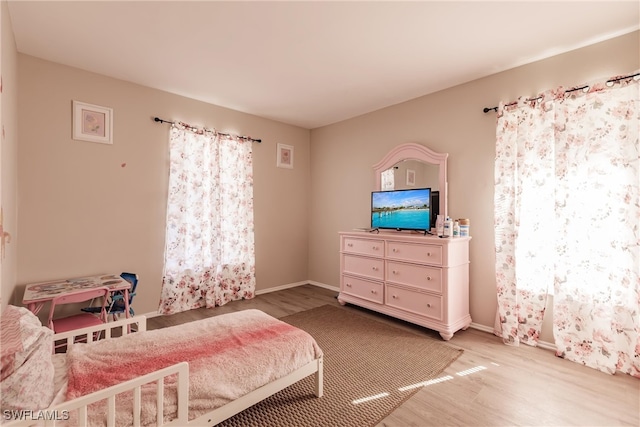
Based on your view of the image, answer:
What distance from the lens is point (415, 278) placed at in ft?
10.6

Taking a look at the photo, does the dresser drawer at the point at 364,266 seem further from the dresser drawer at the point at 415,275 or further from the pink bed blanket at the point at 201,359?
the pink bed blanket at the point at 201,359

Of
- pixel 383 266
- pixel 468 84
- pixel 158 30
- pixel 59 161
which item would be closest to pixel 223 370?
pixel 383 266

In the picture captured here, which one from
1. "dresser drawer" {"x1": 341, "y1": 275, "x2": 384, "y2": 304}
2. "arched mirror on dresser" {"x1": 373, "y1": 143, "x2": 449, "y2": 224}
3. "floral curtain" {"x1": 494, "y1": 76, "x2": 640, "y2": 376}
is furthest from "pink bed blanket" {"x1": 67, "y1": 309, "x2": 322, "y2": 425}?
"arched mirror on dresser" {"x1": 373, "y1": 143, "x2": 449, "y2": 224}

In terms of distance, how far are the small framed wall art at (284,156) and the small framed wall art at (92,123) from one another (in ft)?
7.59

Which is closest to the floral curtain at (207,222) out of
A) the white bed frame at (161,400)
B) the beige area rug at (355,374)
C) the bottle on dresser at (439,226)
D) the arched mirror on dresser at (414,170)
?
the beige area rug at (355,374)

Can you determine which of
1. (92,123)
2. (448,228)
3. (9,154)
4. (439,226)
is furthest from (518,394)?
(92,123)

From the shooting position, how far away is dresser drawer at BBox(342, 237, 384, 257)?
3.59 meters

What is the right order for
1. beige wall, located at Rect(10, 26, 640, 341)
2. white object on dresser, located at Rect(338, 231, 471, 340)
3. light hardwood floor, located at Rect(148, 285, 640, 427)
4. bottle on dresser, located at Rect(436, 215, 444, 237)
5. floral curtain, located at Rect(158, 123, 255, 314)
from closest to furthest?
light hardwood floor, located at Rect(148, 285, 640, 427) → beige wall, located at Rect(10, 26, 640, 341) → white object on dresser, located at Rect(338, 231, 471, 340) → bottle on dresser, located at Rect(436, 215, 444, 237) → floral curtain, located at Rect(158, 123, 255, 314)

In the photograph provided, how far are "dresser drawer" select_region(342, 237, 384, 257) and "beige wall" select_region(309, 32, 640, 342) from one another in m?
0.57

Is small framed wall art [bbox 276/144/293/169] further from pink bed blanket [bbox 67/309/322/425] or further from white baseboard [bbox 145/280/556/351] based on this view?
pink bed blanket [bbox 67/309/322/425]

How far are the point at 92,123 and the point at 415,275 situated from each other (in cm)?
390

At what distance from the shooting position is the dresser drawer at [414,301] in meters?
3.04

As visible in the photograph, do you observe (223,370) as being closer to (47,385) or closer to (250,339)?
(250,339)

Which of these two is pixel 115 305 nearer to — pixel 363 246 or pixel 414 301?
pixel 363 246
